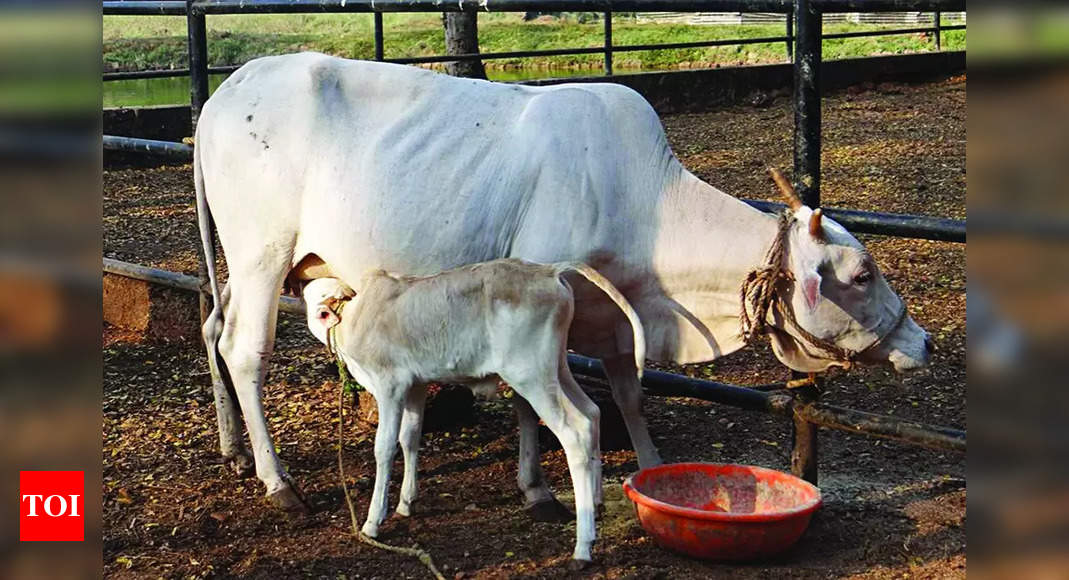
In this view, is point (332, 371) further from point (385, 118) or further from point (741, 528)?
point (741, 528)

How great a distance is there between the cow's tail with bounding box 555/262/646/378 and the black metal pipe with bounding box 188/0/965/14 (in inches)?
32.3

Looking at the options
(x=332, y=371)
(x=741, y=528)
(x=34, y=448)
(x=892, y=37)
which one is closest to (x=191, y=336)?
(x=332, y=371)

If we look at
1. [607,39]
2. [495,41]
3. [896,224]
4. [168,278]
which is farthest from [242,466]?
[495,41]

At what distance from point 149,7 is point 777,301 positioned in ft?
10.2

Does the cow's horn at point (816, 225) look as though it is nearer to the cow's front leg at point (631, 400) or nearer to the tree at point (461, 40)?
the cow's front leg at point (631, 400)

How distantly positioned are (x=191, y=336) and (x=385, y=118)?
2.48 meters

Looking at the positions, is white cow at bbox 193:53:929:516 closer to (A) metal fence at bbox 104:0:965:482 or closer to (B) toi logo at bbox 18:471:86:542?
(A) metal fence at bbox 104:0:965:482

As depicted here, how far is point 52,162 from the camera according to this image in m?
0.76

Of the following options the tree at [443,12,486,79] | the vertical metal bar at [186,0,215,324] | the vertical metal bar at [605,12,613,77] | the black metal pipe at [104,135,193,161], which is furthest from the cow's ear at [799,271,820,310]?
the vertical metal bar at [605,12,613,77]

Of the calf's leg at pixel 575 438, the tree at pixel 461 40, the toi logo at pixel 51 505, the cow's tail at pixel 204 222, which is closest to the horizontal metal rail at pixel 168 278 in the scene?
the cow's tail at pixel 204 222

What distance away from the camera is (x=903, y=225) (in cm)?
320

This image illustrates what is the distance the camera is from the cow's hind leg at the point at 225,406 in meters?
4.24

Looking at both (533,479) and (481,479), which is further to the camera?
(481,479)

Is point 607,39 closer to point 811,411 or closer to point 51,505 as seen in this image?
point 811,411
